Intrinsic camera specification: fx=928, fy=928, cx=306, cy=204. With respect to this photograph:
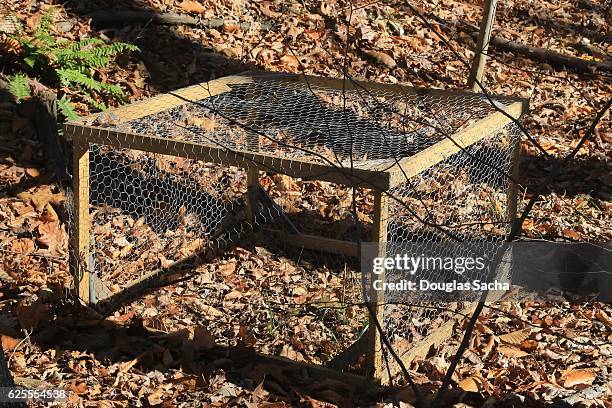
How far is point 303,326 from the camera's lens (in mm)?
4875

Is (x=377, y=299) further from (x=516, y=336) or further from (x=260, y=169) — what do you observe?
(x=516, y=336)

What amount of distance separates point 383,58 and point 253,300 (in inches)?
144

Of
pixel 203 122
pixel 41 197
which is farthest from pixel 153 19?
pixel 41 197

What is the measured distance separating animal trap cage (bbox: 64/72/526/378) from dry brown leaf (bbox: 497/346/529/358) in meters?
0.33

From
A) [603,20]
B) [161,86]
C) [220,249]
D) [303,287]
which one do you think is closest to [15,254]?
[220,249]

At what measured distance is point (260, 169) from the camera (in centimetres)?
412

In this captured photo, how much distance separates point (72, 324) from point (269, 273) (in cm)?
129

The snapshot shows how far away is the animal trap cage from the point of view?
170 inches

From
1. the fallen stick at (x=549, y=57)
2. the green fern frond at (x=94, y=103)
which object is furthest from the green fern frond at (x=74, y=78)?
the fallen stick at (x=549, y=57)

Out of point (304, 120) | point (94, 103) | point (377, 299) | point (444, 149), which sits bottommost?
point (377, 299)

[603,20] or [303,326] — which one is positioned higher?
[603,20]

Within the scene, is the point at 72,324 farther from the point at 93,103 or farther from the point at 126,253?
the point at 93,103

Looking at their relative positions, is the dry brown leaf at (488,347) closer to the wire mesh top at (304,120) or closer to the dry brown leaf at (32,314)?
the wire mesh top at (304,120)

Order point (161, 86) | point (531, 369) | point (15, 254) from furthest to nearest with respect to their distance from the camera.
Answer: point (161, 86), point (15, 254), point (531, 369)
